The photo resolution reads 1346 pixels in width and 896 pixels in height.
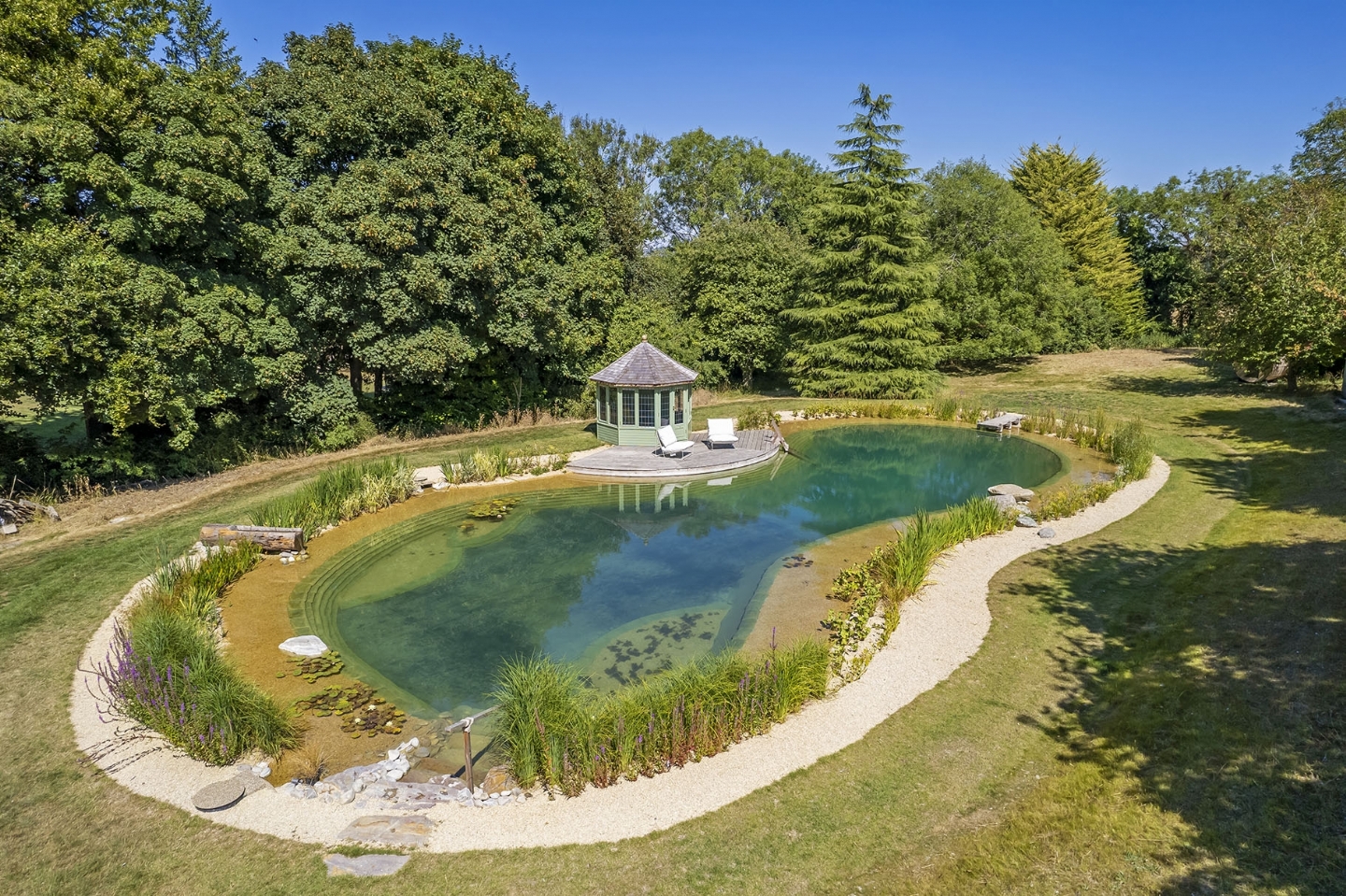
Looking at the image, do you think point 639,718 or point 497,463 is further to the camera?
point 497,463

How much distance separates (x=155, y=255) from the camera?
607 inches

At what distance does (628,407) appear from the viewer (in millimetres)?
20500

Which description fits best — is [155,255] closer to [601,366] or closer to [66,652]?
[66,652]

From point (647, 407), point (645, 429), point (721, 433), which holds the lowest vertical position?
point (721, 433)

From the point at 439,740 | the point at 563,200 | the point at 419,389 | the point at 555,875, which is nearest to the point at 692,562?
the point at 439,740

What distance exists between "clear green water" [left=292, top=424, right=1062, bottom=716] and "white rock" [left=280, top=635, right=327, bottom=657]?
0.98 ft

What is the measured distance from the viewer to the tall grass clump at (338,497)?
13.1 meters

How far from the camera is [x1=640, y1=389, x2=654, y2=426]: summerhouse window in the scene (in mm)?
20250

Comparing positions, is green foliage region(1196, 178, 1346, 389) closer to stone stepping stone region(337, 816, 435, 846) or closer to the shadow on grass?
the shadow on grass

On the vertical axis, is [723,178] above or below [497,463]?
above

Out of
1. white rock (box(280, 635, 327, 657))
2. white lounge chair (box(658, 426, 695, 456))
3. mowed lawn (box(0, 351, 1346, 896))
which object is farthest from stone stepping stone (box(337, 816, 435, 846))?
white lounge chair (box(658, 426, 695, 456))

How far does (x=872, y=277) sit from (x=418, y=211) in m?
18.4

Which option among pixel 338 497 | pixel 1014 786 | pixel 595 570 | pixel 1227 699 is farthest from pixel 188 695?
pixel 1227 699

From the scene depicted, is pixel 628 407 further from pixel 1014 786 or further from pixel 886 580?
pixel 1014 786
